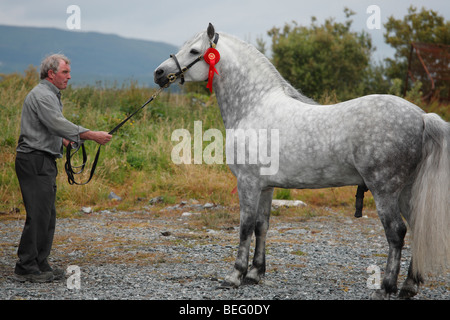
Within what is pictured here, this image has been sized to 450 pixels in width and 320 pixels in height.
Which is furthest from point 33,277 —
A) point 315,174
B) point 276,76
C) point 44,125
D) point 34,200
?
point 276,76

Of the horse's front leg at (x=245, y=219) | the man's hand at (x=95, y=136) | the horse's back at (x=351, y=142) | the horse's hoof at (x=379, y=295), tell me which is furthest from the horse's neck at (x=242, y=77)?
the horse's hoof at (x=379, y=295)

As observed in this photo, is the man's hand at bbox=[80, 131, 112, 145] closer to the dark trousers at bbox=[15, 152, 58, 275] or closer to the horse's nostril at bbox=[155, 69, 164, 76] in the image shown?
the dark trousers at bbox=[15, 152, 58, 275]

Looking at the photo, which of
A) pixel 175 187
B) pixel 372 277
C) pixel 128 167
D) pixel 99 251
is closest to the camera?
pixel 372 277

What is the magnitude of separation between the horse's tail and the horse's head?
209 cm

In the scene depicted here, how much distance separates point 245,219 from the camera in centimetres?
471

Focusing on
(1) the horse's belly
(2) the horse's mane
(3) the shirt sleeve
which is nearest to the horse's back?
(1) the horse's belly

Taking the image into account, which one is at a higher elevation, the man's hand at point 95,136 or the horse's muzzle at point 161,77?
the horse's muzzle at point 161,77

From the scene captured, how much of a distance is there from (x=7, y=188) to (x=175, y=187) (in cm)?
305

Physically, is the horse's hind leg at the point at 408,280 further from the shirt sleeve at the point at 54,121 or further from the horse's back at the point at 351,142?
the shirt sleeve at the point at 54,121

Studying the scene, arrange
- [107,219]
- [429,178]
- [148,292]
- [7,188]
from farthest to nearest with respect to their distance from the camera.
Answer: [7,188] → [107,219] → [148,292] → [429,178]

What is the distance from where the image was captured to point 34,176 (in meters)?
4.69

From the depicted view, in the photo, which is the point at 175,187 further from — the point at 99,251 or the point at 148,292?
the point at 148,292

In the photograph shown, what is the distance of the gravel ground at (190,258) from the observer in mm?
4520
